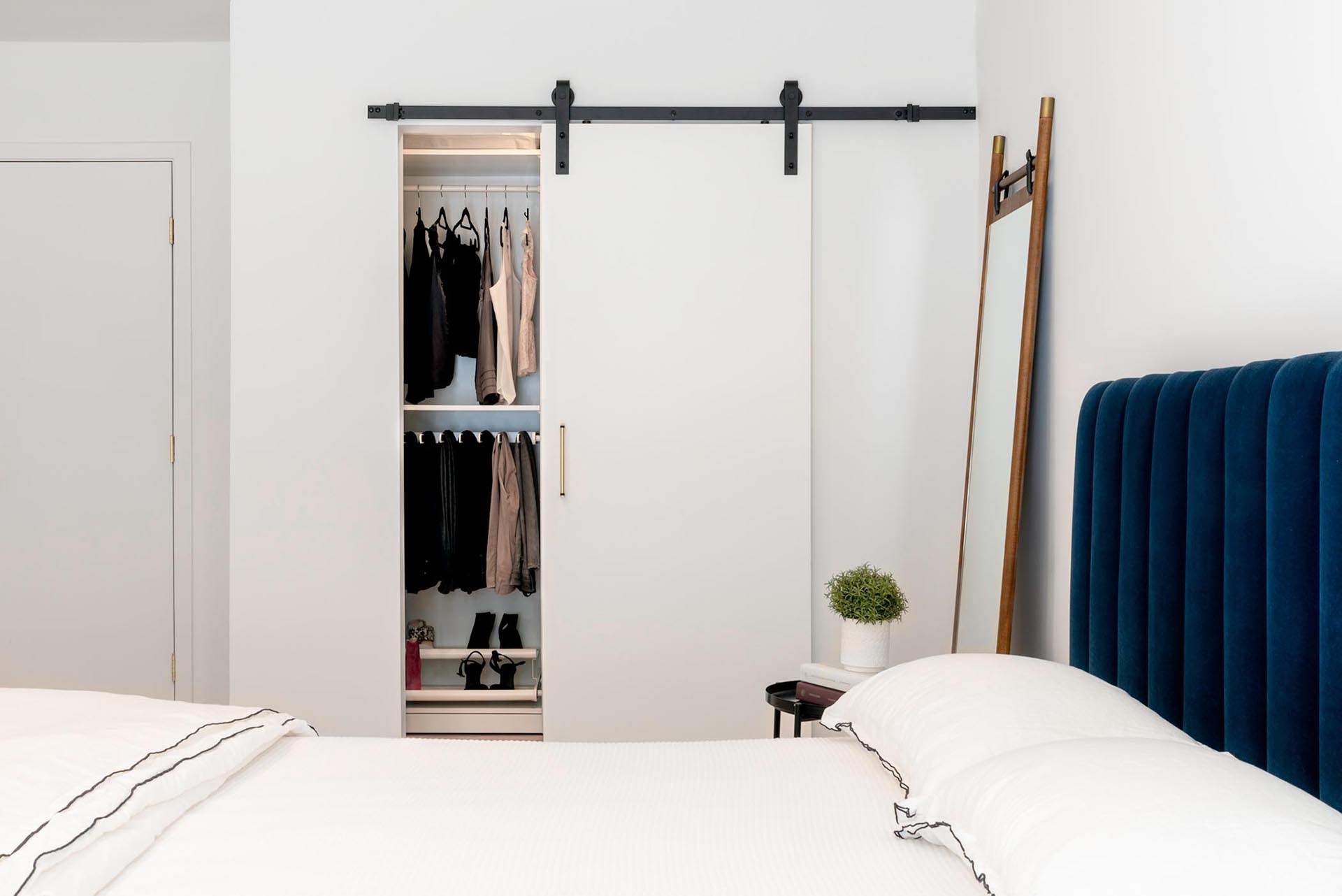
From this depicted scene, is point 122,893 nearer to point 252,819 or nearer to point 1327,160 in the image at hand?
point 252,819

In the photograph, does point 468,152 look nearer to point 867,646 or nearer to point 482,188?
point 482,188

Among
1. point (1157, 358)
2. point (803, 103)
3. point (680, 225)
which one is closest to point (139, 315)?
point (680, 225)

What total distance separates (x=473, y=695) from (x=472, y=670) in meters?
0.18

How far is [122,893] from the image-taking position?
120 centimetres

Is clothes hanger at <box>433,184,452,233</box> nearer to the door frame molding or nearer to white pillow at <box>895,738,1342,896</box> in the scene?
the door frame molding

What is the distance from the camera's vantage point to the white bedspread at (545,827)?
1242 millimetres

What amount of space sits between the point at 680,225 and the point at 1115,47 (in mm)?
1357

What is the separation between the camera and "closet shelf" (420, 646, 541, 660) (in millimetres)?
3549

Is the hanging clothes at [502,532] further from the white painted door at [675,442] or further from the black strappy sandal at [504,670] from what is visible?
the white painted door at [675,442]

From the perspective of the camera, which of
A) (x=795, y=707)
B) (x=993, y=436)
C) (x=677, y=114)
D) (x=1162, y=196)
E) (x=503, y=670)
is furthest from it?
(x=503, y=670)

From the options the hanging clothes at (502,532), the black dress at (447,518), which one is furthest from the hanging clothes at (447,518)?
the hanging clothes at (502,532)

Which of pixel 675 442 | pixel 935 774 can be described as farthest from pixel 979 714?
pixel 675 442

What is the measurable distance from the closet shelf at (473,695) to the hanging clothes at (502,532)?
1.13ft

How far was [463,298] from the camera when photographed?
3510 millimetres
